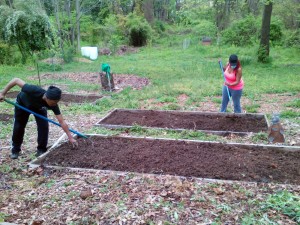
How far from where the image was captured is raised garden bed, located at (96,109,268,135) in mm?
6102

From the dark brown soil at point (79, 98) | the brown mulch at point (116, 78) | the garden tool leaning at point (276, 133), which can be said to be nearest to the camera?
the garden tool leaning at point (276, 133)

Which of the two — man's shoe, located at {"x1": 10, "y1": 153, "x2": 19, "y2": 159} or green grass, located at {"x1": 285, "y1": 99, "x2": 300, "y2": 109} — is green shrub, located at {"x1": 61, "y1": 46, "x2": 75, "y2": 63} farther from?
man's shoe, located at {"x1": 10, "y1": 153, "x2": 19, "y2": 159}

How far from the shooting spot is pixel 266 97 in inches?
353

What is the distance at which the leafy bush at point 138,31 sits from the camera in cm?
2482

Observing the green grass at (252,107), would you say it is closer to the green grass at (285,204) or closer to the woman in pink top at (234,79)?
the woman in pink top at (234,79)

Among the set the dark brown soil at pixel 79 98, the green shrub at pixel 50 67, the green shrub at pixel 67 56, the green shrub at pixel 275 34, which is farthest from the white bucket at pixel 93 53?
the green shrub at pixel 275 34

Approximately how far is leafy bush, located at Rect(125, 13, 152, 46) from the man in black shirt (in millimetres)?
20922

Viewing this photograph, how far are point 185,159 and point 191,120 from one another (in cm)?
217

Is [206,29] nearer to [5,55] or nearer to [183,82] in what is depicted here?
[5,55]

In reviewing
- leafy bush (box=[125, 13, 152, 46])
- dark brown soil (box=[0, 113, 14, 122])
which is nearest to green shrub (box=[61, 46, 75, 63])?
leafy bush (box=[125, 13, 152, 46])

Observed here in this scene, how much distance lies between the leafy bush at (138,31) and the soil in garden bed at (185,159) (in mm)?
20651

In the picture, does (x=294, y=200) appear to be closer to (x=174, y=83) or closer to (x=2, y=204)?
(x=2, y=204)

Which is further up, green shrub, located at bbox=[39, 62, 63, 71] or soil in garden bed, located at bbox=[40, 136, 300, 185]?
soil in garden bed, located at bbox=[40, 136, 300, 185]

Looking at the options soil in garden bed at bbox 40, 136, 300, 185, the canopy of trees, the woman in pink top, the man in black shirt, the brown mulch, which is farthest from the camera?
the canopy of trees
